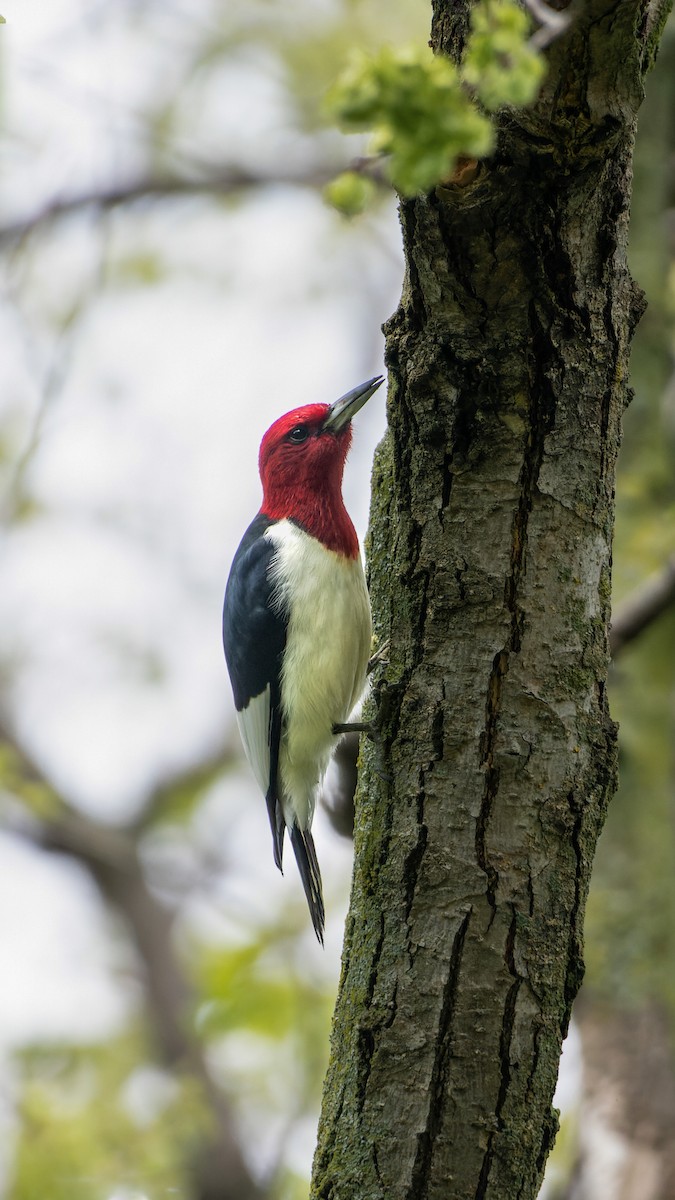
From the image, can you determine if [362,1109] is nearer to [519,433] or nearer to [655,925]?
[519,433]

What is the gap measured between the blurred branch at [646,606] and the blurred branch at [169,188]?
4353mm

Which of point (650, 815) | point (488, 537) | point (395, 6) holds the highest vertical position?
point (395, 6)

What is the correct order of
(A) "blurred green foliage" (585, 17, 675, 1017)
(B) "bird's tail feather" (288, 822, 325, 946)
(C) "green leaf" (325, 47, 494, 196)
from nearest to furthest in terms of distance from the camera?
1. (C) "green leaf" (325, 47, 494, 196)
2. (B) "bird's tail feather" (288, 822, 325, 946)
3. (A) "blurred green foliage" (585, 17, 675, 1017)

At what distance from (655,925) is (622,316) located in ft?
12.6

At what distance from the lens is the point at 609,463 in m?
2.30

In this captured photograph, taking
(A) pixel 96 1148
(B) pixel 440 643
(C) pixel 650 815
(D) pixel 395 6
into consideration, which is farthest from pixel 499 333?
(D) pixel 395 6

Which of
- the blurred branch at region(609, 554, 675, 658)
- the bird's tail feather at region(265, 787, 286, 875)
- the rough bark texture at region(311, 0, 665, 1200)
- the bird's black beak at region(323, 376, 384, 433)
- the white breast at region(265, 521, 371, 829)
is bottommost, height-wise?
A: the rough bark texture at region(311, 0, 665, 1200)

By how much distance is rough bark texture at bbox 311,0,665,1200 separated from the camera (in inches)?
84.8

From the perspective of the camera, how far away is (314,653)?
12.9 feet

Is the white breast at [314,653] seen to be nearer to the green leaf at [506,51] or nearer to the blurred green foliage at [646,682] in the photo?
the blurred green foliage at [646,682]

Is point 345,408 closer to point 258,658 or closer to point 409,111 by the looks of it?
point 258,658

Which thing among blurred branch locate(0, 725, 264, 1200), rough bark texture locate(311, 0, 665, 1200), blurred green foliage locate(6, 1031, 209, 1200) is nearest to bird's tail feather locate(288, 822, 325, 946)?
rough bark texture locate(311, 0, 665, 1200)

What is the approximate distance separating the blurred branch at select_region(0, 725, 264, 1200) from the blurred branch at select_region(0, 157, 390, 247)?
3881 mm

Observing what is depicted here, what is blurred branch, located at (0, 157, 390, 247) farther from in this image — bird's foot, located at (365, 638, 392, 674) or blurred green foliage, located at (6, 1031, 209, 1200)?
bird's foot, located at (365, 638, 392, 674)
